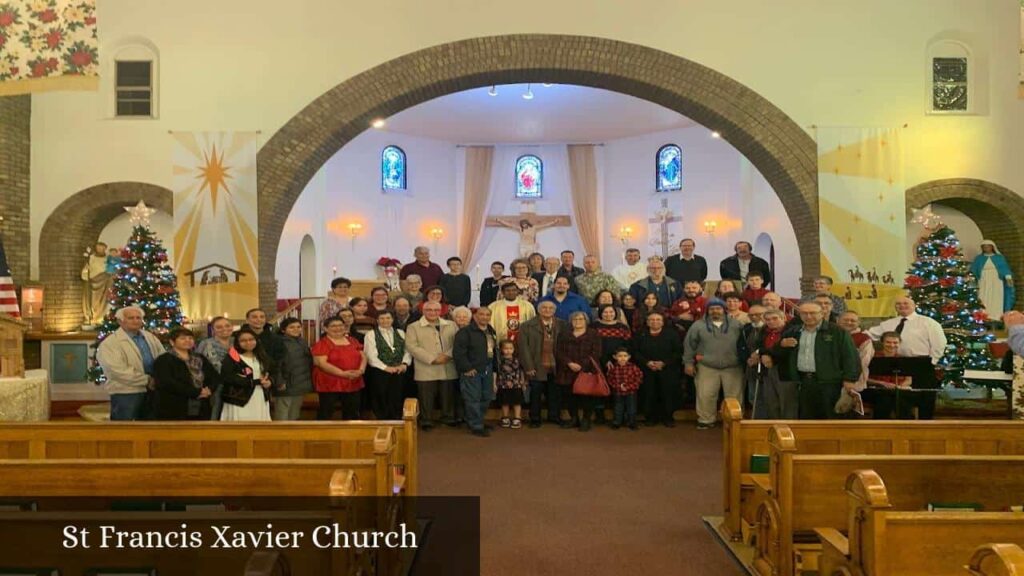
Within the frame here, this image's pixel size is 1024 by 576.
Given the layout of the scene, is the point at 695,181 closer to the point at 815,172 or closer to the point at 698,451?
the point at 815,172

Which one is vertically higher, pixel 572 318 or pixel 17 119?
pixel 17 119

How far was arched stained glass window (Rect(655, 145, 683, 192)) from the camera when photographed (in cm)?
1948

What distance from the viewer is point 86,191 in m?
10.5

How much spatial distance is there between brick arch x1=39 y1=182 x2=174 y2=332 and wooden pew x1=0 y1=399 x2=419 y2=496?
6.41 m

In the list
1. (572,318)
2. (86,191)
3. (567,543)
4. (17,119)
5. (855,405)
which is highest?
(17,119)

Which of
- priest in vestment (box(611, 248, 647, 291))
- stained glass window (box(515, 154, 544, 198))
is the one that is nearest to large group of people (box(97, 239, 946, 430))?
priest in vestment (box(611, 248, 647, 291))

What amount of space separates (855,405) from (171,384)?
5.73 meters

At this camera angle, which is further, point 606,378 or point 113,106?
point 113,106

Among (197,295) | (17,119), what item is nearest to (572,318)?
(197,295)

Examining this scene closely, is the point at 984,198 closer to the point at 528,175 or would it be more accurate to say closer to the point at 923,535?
the point at 923,535

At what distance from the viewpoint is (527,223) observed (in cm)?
2061

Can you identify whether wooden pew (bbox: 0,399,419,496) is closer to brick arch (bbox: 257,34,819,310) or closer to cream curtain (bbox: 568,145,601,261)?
brick arch (bbox: 257,34,819,310)

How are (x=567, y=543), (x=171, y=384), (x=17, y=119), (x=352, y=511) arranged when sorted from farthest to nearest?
(x=17, y=119) → (x=171, y=384) → (x=567, y=543) → (x=352, y=511)

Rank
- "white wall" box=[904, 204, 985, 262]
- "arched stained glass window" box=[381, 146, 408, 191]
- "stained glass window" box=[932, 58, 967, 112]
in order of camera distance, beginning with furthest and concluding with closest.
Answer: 1. "arched stained glass window" box=[381, 146, 408, 191]
2. "white wall" box=[904, 204, 985, 262]
3. "stained glass window" box=[932, 58, 967, 112]
